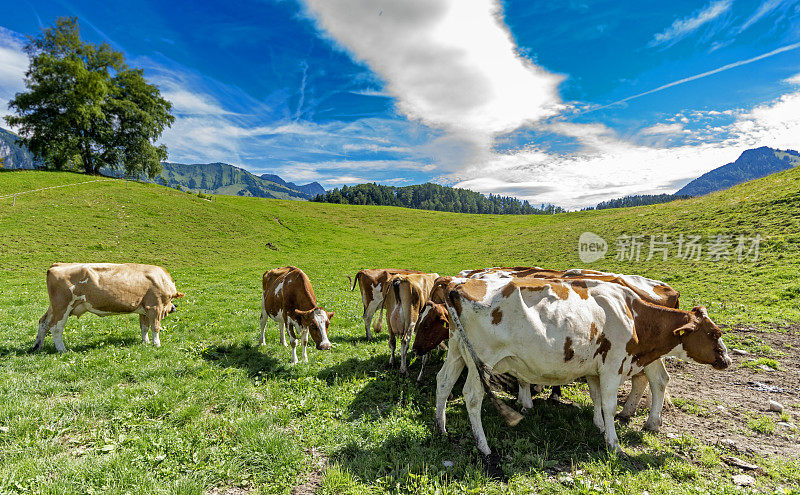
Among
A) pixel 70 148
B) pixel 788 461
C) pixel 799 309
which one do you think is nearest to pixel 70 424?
pixel 788 461

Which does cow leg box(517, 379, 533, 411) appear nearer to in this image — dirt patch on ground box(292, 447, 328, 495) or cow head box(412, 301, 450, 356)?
cow head box(412, 301, 450, 356)

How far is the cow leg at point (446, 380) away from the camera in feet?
19.2

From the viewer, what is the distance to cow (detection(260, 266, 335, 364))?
830 centimetres

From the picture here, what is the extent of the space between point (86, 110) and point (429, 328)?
64944 mm

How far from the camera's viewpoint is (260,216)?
53594 mm

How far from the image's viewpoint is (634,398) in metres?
6.59

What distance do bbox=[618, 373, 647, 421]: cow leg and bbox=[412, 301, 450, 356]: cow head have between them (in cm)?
381

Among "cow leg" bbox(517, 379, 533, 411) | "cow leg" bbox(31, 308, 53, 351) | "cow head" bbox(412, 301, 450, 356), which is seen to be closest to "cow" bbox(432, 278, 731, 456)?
"cow head" bbox(412, 301, 450, 356)

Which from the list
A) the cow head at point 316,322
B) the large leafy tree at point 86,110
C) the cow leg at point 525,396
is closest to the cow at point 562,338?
the cow leg at point 525,396

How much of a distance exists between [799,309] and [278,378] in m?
19.2

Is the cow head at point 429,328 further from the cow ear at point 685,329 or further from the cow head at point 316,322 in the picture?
the cow ear at point 685,329

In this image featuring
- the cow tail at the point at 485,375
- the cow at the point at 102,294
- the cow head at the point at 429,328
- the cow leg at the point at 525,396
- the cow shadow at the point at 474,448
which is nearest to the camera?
the cow shadow at the point at 474,448

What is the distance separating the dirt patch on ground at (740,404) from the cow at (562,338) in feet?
A: 2.83

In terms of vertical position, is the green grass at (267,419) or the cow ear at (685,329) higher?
the cow ear at (685,329)
